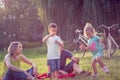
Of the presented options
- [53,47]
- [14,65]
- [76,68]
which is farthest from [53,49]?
[14,65]

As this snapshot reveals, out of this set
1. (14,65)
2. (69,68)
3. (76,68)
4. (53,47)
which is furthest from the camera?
(69,68)

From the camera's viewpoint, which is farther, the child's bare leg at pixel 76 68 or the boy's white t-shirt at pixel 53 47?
the child's bare leg at pixel 76 68

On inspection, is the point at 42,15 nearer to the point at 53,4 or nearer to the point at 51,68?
the point at 53,4

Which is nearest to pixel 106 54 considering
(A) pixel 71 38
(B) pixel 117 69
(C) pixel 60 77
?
(B) pixel 117 69

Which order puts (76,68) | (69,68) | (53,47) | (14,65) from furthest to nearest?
(69,68), (76,68), (53,47), (14,65)

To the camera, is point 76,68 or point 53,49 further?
point 76,68

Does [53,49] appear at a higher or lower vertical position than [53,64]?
higher

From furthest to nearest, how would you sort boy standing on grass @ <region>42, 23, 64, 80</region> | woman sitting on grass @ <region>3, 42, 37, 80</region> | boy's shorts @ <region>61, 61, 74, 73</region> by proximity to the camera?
boy's shorts @ <region>61, 61, 74, 73</region> → boy standing on grass @ <region>42, 23, 64, 80</region> → woman sitting on grass @ <region>3, 42, 37, 80</region>

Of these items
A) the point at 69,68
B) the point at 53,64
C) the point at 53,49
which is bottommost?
the point at 69,68

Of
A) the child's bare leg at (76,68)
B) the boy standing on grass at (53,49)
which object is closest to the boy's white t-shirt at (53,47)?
the boy standing on grass at (53,49)

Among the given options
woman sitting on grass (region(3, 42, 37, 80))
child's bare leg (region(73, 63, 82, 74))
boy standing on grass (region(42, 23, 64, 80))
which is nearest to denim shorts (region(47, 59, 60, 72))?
boy standing on grass (region(42, 23, 64, 80))

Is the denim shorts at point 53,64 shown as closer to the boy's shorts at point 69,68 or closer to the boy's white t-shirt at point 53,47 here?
the boy's white t-shirt at point 53,47

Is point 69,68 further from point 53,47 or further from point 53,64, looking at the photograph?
point 53,47

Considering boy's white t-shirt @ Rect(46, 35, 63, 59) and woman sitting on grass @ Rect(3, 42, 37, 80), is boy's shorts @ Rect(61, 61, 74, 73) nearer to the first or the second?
boy's white t-shirt @ Rect(46, 35, 63, 59)
